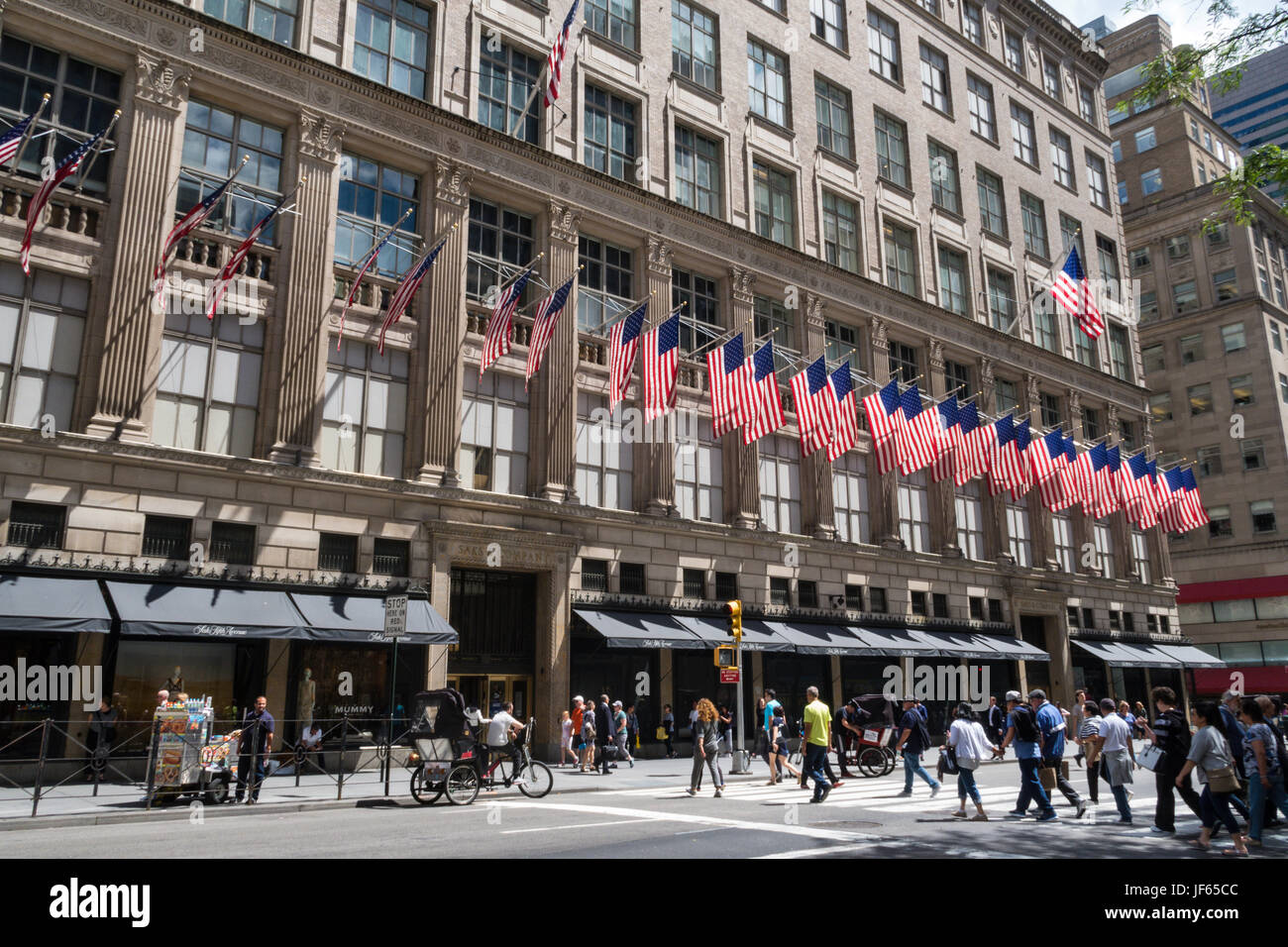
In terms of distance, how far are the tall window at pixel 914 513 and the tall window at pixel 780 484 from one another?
240 inches

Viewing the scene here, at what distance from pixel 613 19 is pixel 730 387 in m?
15.8

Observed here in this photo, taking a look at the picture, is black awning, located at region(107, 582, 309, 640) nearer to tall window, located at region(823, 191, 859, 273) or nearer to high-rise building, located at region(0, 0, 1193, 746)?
high-rise building, located at region(0, 0, 1193, 746)

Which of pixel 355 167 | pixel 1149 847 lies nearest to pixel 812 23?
pixel 355 167

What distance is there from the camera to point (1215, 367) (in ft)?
217

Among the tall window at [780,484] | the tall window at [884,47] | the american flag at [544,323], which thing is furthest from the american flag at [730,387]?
the tall window at [884,47]

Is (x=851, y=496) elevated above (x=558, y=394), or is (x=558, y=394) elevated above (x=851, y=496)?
(x=558, y=394)

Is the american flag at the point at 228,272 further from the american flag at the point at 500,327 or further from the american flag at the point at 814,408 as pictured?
the american flag at the point at 814,408

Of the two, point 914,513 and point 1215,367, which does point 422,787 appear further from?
point 1215,367

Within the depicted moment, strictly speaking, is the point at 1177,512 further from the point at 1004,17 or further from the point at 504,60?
the point at 504,60

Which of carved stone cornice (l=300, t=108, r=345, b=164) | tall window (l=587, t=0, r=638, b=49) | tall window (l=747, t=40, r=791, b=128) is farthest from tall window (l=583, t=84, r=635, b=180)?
carved stone cornice (l=300, t=108, r=345, b=164)

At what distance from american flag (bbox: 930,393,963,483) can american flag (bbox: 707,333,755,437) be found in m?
8.21

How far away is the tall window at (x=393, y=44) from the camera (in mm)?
27500

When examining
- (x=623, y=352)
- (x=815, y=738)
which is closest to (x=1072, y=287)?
(x=623, y=352)

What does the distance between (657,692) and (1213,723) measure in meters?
19.8
